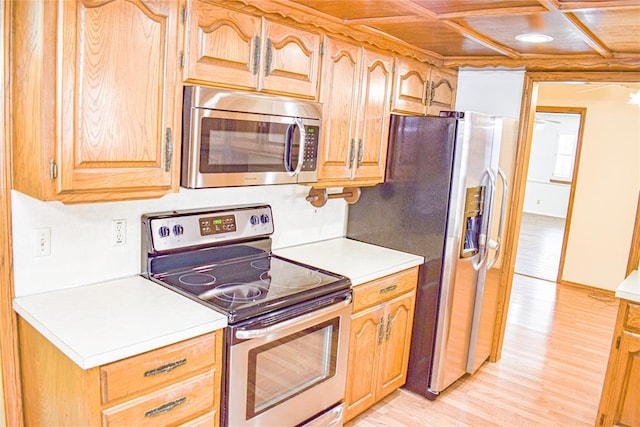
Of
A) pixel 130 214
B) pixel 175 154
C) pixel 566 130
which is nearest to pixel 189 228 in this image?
pixel 130 214

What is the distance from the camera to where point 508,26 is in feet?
7.75

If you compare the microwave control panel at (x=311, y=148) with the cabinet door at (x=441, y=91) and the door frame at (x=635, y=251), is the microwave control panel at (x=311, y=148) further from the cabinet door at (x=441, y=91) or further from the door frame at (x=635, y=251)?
the door frame at (x=635, y=251)

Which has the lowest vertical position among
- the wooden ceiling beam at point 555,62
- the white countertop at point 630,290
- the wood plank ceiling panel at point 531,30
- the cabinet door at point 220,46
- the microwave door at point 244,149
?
the white countertop at point 630,290

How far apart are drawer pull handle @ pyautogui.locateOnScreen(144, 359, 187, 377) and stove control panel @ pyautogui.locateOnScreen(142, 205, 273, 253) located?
613 mm

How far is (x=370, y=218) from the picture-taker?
10.6ft

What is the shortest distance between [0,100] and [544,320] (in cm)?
439

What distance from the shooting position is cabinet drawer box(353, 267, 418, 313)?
2.58 metres

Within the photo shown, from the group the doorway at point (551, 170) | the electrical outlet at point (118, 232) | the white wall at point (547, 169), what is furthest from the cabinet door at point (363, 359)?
the white wall at point (547, 169)

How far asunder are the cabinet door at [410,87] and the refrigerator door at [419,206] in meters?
0.12

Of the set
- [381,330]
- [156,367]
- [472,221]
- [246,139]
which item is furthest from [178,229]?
[472,221]

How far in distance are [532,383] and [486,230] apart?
3.70 ft

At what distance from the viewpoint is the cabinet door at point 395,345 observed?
286cm

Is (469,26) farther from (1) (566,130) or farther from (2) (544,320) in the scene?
(1) (566,130)

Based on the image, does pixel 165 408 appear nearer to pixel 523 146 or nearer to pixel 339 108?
pixel 339 108
